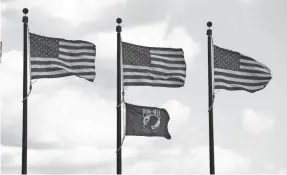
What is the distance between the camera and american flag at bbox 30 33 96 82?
42.2m

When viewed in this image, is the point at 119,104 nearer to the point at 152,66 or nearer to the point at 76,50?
the point at 152,66

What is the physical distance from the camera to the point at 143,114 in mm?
42844

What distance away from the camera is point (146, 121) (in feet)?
141

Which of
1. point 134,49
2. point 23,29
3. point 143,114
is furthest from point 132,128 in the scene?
point 23,29

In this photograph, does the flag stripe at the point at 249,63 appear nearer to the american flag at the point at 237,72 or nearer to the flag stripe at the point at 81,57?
the american flag at the point at 237,72

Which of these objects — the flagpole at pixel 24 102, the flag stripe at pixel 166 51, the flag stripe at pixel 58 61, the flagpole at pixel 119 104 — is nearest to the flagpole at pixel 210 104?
the flag stripe at pixel 166 51

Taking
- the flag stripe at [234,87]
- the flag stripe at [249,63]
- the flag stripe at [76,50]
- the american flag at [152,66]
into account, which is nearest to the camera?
the flag stripe at [76,50]

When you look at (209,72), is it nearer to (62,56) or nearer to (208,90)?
(208,90)

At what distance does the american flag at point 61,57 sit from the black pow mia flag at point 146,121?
239 cm

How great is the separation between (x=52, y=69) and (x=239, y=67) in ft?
28.4

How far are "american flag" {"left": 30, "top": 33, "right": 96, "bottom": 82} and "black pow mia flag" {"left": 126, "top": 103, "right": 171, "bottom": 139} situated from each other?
7.85ft

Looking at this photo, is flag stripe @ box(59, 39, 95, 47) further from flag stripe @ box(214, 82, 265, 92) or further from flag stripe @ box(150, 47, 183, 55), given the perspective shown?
flag stripe @ box(214, 82, 265, 92)

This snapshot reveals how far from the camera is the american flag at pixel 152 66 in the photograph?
1686 inches

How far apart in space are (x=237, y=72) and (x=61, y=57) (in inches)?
321
